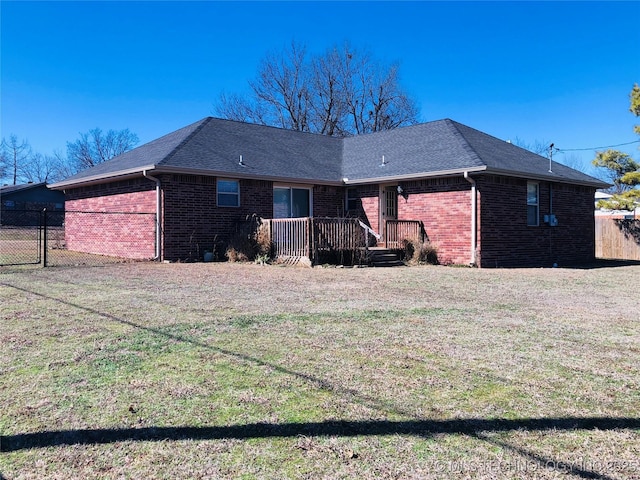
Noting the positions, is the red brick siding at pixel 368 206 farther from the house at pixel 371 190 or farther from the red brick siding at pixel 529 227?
the red brick siding at pixel 529 227

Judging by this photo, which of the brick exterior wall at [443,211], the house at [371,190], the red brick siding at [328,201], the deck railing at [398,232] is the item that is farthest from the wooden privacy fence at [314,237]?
the red brick siding at [328,201]

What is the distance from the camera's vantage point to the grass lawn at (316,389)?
2766mm

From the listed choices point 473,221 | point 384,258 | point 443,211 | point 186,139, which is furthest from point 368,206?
point 186,139

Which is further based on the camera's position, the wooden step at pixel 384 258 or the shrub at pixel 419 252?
the shrub at pixel 419 252

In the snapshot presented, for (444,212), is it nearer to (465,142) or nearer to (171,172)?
(465,142)

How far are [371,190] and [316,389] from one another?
47.1 feet

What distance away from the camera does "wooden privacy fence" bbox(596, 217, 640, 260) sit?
20578mm

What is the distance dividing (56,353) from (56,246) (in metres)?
18.9

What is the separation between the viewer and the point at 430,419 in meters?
3.25

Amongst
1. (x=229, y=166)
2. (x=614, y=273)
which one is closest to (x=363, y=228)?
(x=229, y=166)

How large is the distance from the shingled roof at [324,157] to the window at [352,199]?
585mm

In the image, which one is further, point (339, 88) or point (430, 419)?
point (339, 88)

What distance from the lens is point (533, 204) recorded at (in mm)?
16422

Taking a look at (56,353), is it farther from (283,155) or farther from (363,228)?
(283,155)
